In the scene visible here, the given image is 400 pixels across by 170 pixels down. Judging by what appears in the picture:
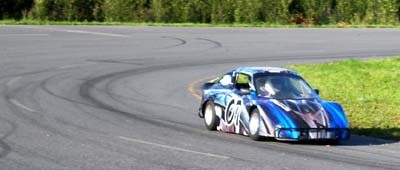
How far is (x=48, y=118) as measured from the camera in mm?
17875

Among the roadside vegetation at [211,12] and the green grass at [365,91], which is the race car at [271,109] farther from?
the roadside vegetation at [211,12]

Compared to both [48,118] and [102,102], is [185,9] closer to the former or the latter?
[102,102]

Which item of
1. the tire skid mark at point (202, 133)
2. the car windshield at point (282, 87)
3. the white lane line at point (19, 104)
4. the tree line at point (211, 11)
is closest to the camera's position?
the tire skid mark at point (202, 133)

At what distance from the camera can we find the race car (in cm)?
1502

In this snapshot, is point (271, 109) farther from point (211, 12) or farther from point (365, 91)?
point (211, 12)

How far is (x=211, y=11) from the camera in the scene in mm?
50625

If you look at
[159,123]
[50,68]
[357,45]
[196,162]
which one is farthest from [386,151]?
[357,45]

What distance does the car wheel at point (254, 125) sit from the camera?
1538cm

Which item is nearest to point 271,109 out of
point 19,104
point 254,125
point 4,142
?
point 254,125

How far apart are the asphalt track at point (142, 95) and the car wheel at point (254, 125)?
0.19 metres

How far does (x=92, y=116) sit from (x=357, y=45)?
2230 cm

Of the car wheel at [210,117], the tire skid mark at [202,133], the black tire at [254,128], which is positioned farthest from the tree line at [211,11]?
the black tire at [254,128]

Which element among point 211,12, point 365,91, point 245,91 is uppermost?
point 245,91

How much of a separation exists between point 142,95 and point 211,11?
28342 mm
